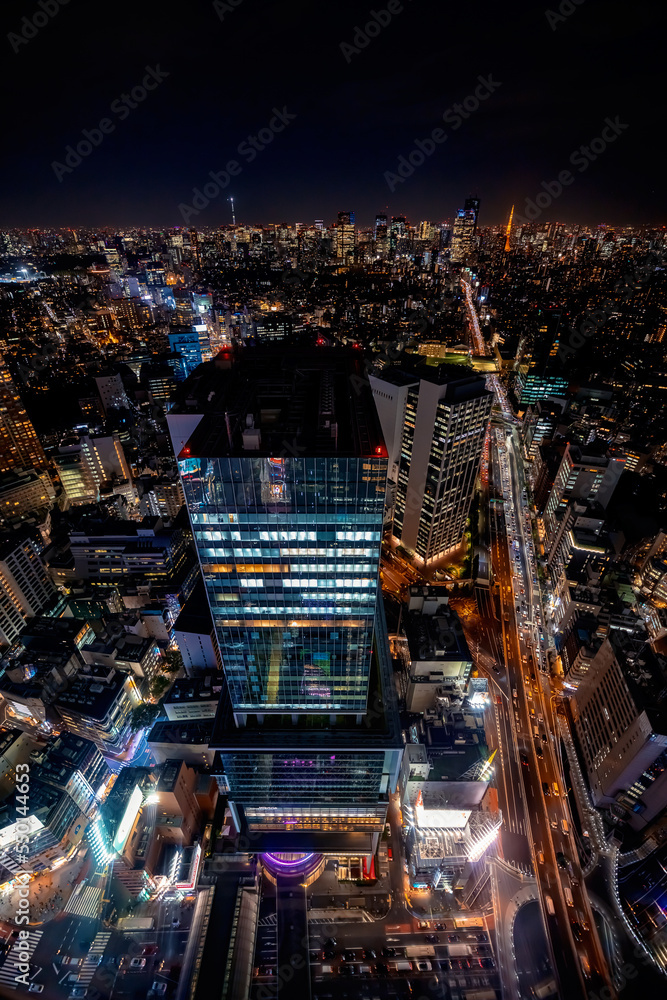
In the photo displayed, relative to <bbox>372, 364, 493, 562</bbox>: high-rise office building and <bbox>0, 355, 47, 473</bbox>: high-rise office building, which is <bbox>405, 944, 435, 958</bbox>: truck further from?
<bbox>0, 355, 47, 473</bbox>: high-rise office building

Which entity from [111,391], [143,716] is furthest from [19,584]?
[111,391]

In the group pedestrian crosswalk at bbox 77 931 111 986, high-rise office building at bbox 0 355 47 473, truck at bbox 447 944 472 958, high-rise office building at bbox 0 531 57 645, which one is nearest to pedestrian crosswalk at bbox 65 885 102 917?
pedestrian crosswalk at bbox 77 931 111 986

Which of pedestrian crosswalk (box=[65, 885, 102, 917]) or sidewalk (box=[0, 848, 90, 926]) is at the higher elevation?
sidewalk (box=[0, 848, 90, 926])

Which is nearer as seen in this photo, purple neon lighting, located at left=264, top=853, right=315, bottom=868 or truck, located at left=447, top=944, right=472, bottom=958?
truck, located at left=447, top=944, right=472, bottom=958

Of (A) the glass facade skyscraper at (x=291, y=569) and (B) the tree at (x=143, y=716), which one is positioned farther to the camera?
(B) the tree at (x=143, y=716)

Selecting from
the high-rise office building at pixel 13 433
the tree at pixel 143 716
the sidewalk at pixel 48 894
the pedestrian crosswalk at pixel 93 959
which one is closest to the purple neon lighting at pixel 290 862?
the pedestrian crosswalk at pixel 93 959

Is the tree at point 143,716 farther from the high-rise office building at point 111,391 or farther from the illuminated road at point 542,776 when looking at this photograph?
the high-rise office building at point 111,391
